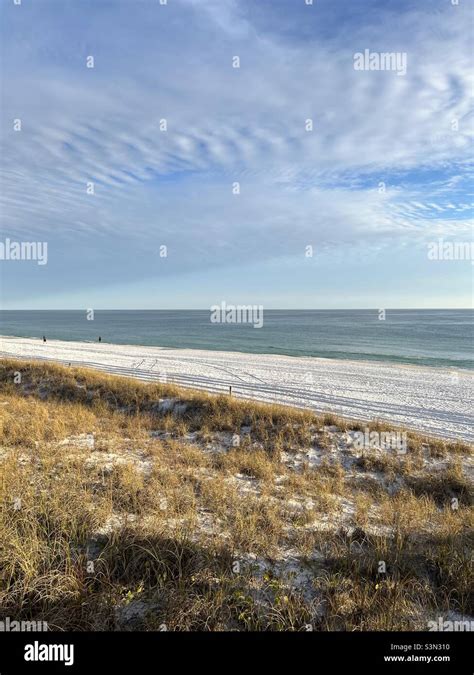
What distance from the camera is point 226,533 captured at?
15.6 feet

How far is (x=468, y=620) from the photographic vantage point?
3.50 metres

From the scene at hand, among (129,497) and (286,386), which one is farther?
(286,386)

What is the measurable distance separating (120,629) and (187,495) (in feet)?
9.32

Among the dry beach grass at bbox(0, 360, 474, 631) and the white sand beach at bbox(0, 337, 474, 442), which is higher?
→ the dry beach grass at bbox(0, 360, 474, 631)

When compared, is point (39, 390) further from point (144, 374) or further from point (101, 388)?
point (144, 374)

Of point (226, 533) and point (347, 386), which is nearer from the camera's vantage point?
point (226, 533)

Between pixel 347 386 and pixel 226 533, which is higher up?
pixel 226 533

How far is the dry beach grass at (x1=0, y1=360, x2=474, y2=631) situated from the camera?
3.32m

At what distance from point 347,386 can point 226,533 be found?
19680 millimetres

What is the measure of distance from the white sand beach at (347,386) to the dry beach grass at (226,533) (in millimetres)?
5954

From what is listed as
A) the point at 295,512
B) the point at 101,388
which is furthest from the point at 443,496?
the point at 101,388

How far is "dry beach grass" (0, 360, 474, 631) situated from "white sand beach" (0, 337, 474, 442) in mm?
5954

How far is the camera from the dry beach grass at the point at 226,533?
332cm

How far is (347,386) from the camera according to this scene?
22.9 m
